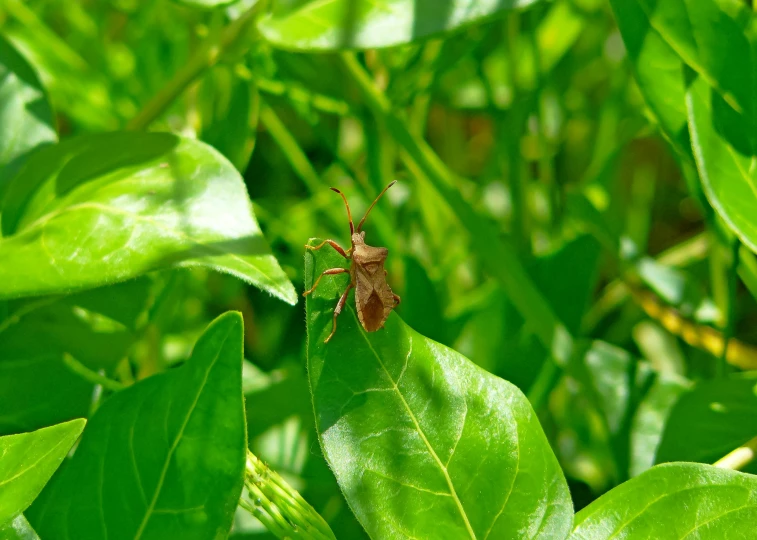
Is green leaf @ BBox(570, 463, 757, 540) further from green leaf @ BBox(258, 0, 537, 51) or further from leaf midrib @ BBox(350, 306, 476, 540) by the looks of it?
green leaf @ BBox(258, 0, 537, 51)

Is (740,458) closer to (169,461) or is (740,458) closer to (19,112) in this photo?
(169,461)

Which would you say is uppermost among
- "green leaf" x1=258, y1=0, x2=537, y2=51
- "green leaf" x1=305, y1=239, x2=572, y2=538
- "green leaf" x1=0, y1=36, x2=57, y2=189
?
"green leaf" x1=258, y1=0, x2=537, y2=51

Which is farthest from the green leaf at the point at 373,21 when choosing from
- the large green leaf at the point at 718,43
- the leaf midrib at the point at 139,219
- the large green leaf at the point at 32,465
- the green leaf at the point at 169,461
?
the large green leaf at the point at 32,465

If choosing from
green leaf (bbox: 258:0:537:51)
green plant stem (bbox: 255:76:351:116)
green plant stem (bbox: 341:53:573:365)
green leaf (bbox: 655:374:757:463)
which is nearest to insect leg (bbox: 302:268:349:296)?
green leaf (bbox: 258:0:537:51)

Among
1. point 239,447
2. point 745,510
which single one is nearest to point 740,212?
point 745,510

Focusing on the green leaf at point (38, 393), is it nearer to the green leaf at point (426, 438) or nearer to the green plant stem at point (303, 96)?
the green leaf at point (426, 438)

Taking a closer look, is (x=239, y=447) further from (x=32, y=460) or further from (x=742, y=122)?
(x=742, y=122)
